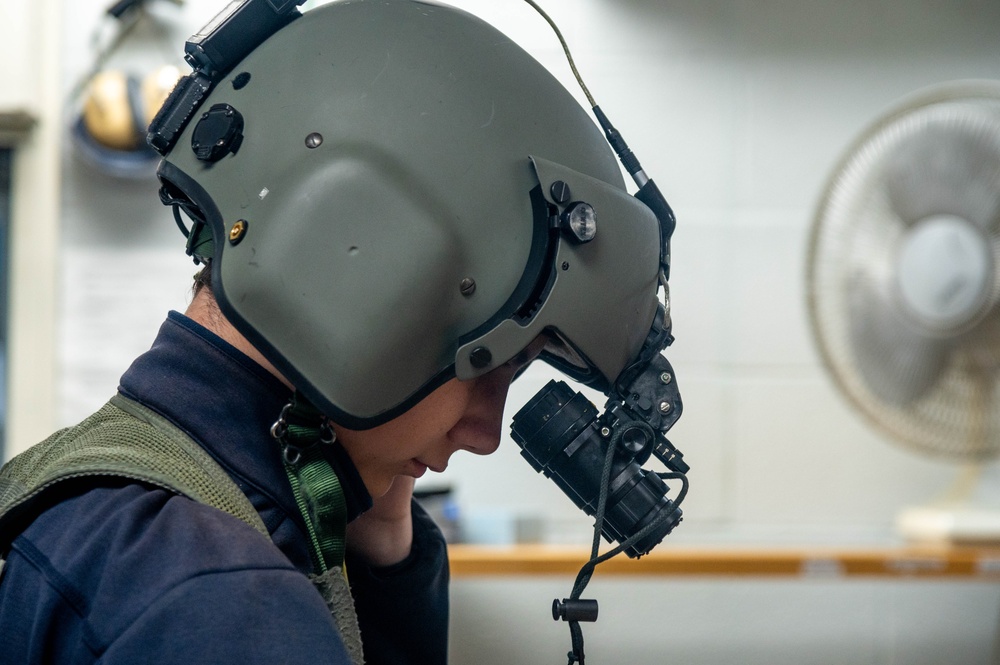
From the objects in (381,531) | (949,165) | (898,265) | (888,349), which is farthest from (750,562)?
(381,531)

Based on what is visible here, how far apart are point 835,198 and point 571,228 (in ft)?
3.55

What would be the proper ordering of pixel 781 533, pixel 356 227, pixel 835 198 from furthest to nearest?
pixel 781 533 < pixel 835 198 < pixel 356 227

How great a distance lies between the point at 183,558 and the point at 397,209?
273mm

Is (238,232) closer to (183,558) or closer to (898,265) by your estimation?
(183,558)

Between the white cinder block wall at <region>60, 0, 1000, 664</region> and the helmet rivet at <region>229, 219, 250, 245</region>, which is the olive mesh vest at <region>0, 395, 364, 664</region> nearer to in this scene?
the helmet rivet at <region>229, 219, 250, 245</region>

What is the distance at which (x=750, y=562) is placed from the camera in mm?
1593

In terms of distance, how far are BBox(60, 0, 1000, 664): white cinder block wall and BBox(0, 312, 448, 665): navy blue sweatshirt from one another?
3.17ft

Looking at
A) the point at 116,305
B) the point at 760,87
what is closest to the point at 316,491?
the point at 116,305

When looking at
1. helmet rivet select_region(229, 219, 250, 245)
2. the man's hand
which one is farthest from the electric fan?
helmet rivet select_region(229, 219, 250, 245)

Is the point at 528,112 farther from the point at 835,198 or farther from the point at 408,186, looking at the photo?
the point at 835,198

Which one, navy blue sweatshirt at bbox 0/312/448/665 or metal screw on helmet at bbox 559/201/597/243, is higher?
metal screw on helmet at bbox 559/201/597/243

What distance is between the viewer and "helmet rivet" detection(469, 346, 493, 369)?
709 mm

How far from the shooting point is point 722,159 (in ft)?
5.78

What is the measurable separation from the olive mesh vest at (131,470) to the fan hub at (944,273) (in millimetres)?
1203
